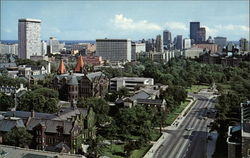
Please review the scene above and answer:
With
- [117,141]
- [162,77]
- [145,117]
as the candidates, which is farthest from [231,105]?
[162,77]

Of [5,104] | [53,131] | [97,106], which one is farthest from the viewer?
[5,104]

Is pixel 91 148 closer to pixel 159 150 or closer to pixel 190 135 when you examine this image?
pixel 159 150

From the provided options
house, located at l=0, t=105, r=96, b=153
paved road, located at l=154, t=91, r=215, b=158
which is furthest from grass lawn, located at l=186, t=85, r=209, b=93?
house, located at l=0, t=105, r=96, b=153

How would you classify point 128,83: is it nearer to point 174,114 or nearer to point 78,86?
point 78,86

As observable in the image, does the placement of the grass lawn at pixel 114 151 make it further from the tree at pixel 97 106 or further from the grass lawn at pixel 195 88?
the grass lawn at pixel 195 88

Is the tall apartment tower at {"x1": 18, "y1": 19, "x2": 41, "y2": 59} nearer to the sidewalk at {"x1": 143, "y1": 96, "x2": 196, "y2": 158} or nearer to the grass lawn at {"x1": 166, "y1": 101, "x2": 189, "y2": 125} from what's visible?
the grass lawn at {"x1": 166, "y1": 101, "x2": 189, "y2": 125}

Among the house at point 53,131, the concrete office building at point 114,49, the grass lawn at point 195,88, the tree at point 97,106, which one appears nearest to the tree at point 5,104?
the tree at point 97,106

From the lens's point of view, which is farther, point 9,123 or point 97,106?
point 97,106

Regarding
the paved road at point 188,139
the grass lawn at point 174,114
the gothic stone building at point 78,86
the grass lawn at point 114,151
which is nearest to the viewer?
the grass lawn at point 114,151

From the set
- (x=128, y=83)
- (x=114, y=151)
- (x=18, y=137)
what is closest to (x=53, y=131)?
(x=18, y=137)
